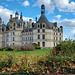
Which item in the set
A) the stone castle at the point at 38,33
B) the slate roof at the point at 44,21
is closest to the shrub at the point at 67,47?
the stone castle at the point at 38,33

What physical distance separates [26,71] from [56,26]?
125 ft

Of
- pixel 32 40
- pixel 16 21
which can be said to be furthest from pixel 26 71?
pixel 16 21

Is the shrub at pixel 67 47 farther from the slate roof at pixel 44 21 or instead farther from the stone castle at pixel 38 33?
the slate roof at pixel 44 21

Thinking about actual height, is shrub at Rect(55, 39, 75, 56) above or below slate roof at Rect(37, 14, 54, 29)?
below

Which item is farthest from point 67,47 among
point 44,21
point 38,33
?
point 44,21

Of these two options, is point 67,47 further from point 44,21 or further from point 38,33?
point 44,21

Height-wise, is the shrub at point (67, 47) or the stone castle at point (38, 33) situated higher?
the stone castle at point (38, 33)

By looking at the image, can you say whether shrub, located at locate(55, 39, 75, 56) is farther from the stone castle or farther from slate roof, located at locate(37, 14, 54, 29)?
slate roof, located at locate(37, 14, 54, 29)

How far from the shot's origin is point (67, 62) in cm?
831

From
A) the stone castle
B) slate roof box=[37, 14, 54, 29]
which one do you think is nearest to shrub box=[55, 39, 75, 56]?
the stone castle

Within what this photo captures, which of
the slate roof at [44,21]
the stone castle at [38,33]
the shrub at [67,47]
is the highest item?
the slate roof at [44,21]

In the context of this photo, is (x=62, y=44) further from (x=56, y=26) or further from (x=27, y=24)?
(x=27, y=24)

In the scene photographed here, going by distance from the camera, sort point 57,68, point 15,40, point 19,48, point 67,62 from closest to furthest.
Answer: point 57,68
point 67,62
point 19,48
point 15,40

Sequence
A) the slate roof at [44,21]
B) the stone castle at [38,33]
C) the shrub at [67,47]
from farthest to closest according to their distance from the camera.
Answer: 1. the slate roof at [44,21]
2. the stone castle at [38,33]
3. the shrub at [67,47]
